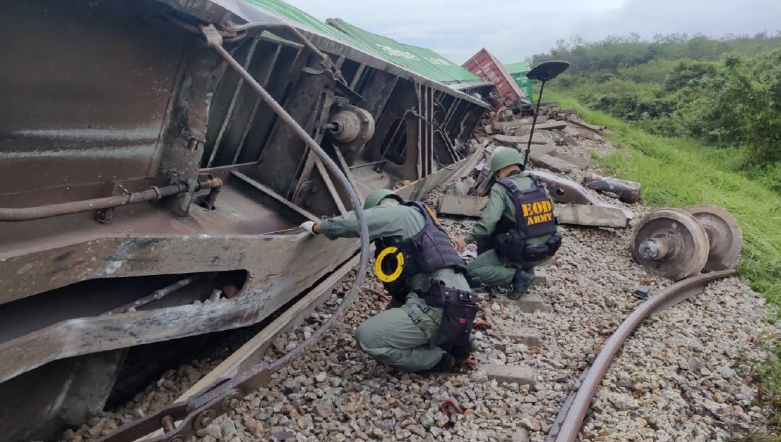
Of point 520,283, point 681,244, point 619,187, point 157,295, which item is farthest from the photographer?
point 619,187

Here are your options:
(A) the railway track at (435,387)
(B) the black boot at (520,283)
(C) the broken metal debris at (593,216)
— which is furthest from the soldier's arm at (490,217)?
(C) the broken metal debris at (593,216)

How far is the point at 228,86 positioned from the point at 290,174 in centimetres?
75

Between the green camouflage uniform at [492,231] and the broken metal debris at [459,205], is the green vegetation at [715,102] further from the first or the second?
the green camouflage uniform at [492,231]

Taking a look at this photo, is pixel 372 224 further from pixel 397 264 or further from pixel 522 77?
pixel 522 77

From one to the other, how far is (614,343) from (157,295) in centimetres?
303

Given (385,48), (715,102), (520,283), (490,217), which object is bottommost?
(520,283)

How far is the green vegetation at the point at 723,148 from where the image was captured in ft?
23.3

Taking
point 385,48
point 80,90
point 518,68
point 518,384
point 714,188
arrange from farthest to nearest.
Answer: point 518,68 < point 385,48 < point 714,188 < point 518,384 < point 80,90

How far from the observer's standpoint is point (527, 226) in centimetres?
486

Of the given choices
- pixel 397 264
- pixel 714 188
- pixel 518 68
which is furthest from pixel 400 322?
pixel 518 68

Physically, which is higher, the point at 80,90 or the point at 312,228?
the point at 80,90

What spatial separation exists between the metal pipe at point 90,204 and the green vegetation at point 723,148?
11.3ft

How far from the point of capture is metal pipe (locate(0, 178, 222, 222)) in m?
1.92

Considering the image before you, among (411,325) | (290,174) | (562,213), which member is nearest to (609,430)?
(411,325)
